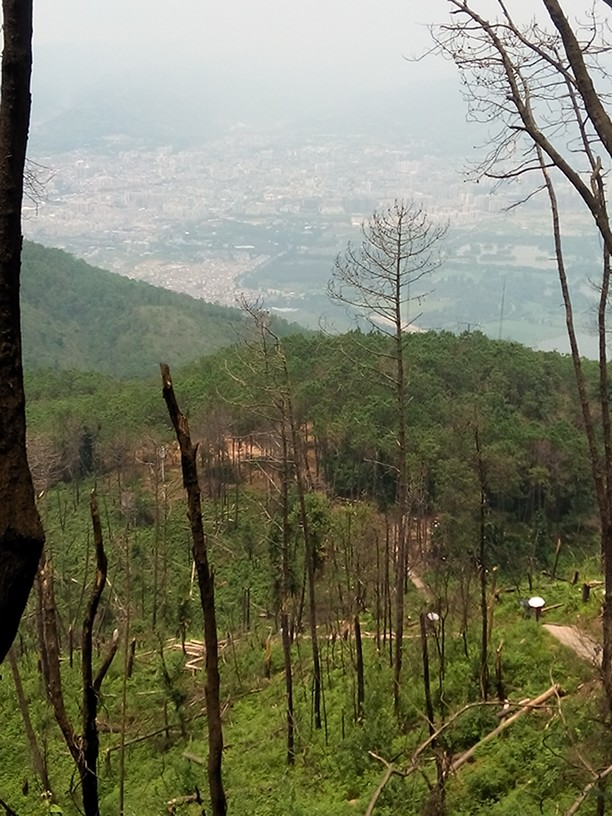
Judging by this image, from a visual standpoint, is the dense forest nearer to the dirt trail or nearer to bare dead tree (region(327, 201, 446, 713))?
the dirt trail

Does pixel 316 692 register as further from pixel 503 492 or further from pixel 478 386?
pixel 478 386

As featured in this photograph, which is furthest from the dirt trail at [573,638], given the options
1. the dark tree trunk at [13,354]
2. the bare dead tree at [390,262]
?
the dark tree trunk at [13,354]

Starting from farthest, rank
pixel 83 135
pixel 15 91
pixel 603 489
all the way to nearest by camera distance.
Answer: pixel 83 135, pixel 603 489, pixel 15 91

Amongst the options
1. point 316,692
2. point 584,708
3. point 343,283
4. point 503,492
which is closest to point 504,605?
point 316,692

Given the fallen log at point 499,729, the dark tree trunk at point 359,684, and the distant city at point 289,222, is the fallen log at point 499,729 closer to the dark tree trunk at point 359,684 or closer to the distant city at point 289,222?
the dark tree trunk at point 359,684

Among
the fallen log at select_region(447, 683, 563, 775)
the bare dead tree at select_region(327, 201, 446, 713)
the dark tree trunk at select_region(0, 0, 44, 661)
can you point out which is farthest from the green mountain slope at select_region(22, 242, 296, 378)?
the dark tree trunk at select_region(0, 0, 44, 661)
